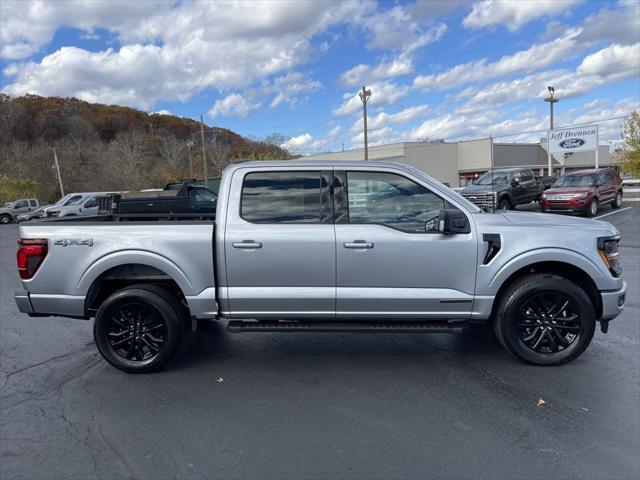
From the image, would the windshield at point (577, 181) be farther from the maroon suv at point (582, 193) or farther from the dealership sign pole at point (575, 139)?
the dealership sign pole at point (575, 139)

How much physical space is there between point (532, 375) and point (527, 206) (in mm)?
18500

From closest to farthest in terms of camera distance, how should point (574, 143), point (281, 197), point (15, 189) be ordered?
1. point (281, 197)
2. point (574, 143)
3. point (15, 189)

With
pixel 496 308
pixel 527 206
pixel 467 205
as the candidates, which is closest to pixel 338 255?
pixel 467 205

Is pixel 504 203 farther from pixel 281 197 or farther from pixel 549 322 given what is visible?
pixel 281 197

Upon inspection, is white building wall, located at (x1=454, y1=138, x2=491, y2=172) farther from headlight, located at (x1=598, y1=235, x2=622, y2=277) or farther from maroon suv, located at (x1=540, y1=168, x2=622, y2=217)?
headlight, located at (x1=598, y1=235, x2=622, y2=277)

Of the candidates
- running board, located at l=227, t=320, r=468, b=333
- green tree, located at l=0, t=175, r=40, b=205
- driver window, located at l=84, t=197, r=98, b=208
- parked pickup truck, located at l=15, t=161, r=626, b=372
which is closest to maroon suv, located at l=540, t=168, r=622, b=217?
parked pickup truck, located at l=15, t=161, r=626, b=372

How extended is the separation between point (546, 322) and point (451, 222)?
53.2 inches

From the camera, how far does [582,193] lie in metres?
15.9

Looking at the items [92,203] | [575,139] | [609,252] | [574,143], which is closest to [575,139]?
[575,139]

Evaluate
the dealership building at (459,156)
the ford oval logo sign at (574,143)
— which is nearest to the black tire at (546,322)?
the ford oval logo sign at (574,143)

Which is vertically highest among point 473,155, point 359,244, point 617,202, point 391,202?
point 473,155

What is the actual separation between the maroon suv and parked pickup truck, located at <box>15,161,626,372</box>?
13413mm

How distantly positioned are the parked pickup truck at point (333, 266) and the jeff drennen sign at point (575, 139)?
26037 mm

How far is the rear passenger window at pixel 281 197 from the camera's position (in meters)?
4.02
